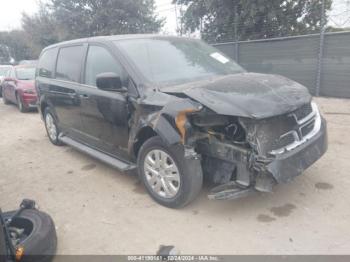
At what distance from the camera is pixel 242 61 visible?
36.1 ft

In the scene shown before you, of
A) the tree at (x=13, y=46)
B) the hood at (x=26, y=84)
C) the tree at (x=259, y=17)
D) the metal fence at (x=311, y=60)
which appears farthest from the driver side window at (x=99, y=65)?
the tree at (x=13, y=46)

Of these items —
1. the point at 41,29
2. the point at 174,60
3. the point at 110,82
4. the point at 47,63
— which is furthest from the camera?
the point at 41,29

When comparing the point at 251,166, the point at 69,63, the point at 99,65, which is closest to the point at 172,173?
the point at 251,166

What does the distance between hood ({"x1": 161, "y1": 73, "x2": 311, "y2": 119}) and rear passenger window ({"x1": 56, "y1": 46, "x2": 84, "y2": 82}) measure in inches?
72.4

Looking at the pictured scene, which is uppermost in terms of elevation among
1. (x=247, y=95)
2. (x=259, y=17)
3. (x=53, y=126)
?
(x=259, y=17)

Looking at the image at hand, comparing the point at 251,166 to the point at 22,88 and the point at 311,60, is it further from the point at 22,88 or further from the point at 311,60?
the point at 22,88

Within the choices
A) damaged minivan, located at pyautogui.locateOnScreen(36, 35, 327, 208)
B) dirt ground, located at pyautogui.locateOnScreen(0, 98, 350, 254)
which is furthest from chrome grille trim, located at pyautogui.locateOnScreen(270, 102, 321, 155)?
dirt ground, located at pyautogui.locateOnScreen(0, 98, 350, 254)

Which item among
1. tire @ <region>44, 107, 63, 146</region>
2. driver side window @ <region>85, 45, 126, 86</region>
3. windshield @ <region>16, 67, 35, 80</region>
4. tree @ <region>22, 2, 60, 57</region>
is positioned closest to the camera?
driver side window @ <region>85, 45, 126, 86</region>

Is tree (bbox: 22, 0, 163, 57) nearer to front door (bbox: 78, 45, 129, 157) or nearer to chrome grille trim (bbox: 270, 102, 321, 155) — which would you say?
front door (bbox: 78, 45, 129, 157)

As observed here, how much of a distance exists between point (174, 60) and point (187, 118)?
48.3 inches

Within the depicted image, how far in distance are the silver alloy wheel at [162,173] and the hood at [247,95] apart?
71 cm

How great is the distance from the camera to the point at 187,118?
2955 mm

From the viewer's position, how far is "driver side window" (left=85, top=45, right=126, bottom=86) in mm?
3764

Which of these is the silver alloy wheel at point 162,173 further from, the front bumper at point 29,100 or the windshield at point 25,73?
the windshield at point 25,73
